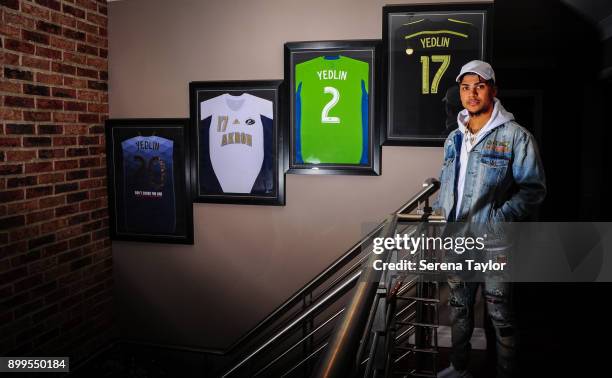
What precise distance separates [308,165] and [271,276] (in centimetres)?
90

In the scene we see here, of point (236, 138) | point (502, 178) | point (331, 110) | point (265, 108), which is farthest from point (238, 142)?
point (502, 178)

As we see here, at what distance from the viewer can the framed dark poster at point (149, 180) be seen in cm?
361

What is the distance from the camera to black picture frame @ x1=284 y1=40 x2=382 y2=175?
125 inches

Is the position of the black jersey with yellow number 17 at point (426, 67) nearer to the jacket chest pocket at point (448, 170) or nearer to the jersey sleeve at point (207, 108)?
the jacket chest pocket at point (448, 170)

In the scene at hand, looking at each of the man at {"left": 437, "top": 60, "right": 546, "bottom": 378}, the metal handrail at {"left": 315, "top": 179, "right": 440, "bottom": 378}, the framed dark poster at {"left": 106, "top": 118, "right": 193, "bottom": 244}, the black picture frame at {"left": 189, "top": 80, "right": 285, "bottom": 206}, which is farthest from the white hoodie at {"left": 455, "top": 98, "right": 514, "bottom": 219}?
the framed dark poster at {"left": 106, "top": 118, "right": 193, "bottom": 244}

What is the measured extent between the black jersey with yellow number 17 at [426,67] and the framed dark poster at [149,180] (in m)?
1.60

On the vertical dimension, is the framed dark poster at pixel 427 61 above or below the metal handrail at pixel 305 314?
above

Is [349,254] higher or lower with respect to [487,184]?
lower

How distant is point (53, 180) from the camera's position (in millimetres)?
3238

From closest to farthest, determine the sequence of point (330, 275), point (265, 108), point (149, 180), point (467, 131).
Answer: point (467, 131), point (330, 275), point (265, 108), point (149, 180)

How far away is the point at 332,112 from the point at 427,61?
71 centimetres

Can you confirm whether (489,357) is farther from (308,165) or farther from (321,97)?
(321,97)

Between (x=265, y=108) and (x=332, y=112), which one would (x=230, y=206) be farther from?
(x=332, y=112)

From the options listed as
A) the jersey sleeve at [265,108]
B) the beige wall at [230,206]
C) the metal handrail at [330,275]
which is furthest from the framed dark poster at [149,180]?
the metal handrail at [330,275]
